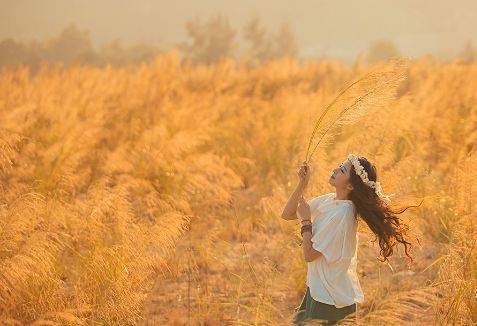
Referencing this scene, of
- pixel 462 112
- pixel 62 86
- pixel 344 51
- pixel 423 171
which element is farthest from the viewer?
pixel 344 51

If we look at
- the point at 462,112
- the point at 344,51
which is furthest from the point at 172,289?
the point at 344,51

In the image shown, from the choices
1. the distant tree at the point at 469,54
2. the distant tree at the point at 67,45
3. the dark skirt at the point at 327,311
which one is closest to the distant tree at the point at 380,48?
the distant tree at the point at 469,54

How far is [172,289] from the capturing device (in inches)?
195

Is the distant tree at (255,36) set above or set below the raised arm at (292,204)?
below

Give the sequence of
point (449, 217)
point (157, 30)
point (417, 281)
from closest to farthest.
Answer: point (417, 281) → point (449, 217) → point (157, 30)

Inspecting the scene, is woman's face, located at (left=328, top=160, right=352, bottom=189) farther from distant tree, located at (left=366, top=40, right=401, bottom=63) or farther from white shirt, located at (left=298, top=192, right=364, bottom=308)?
distant tree, located at (left=366, top=40, right=401, bottom=63)

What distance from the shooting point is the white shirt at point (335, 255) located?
10.6ft

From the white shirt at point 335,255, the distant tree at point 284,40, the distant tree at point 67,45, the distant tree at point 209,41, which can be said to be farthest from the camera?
the distant tree at point 284,40

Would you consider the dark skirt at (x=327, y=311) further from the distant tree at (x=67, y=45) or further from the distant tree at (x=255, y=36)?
the distant tree at (x=67, y=45)

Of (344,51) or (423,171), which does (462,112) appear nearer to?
(423,171)

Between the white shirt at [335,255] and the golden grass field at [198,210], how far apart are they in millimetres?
135

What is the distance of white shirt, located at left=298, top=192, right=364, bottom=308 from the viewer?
3223 millimetres

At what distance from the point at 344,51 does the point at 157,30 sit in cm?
3149

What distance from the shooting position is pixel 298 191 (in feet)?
10.8
